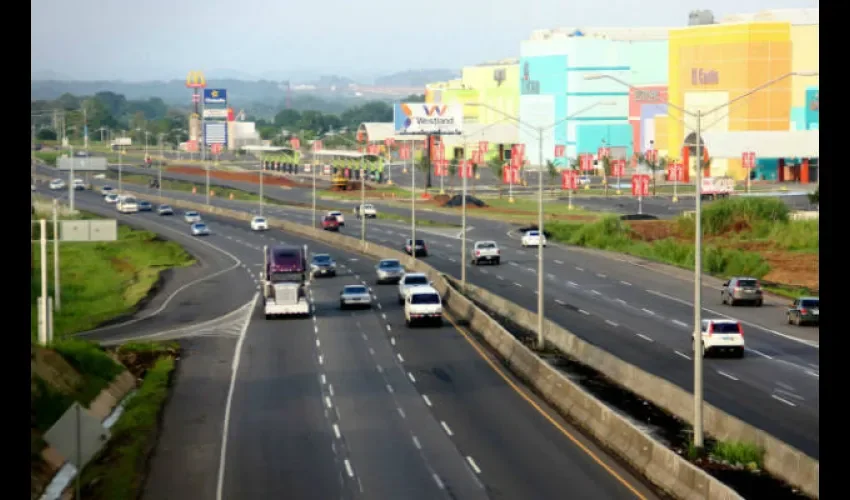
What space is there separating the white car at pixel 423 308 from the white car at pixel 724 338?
13.3m

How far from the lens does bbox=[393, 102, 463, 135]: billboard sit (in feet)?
587

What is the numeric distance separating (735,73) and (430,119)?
3780 centimetres

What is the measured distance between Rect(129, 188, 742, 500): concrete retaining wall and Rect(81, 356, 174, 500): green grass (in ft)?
37.0

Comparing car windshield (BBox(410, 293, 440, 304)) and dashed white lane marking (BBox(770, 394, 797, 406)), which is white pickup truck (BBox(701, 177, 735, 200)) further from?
dashed white lane marking (BBox(770, 394, 797, 406))

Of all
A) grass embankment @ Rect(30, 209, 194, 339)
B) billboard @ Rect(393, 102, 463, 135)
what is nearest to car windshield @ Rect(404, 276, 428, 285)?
grass embankment @ Rect(30, 209, 194, 339)

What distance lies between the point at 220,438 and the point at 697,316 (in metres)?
12.8

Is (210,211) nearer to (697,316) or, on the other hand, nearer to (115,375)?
(115,375)

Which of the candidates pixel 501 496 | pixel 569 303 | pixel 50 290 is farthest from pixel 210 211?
pixel 501 496

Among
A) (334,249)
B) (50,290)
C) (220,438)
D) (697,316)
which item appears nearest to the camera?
(697,316)

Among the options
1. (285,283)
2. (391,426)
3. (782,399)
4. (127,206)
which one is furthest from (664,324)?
(127,206)

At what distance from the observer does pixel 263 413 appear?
41.6 m

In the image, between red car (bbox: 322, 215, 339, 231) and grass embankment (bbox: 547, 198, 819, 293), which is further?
red car (bbox: 322, 215, 339, 231)

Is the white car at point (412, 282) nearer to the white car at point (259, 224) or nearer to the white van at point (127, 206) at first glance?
the white car at point (259, 224)

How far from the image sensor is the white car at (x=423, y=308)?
61219 mm
